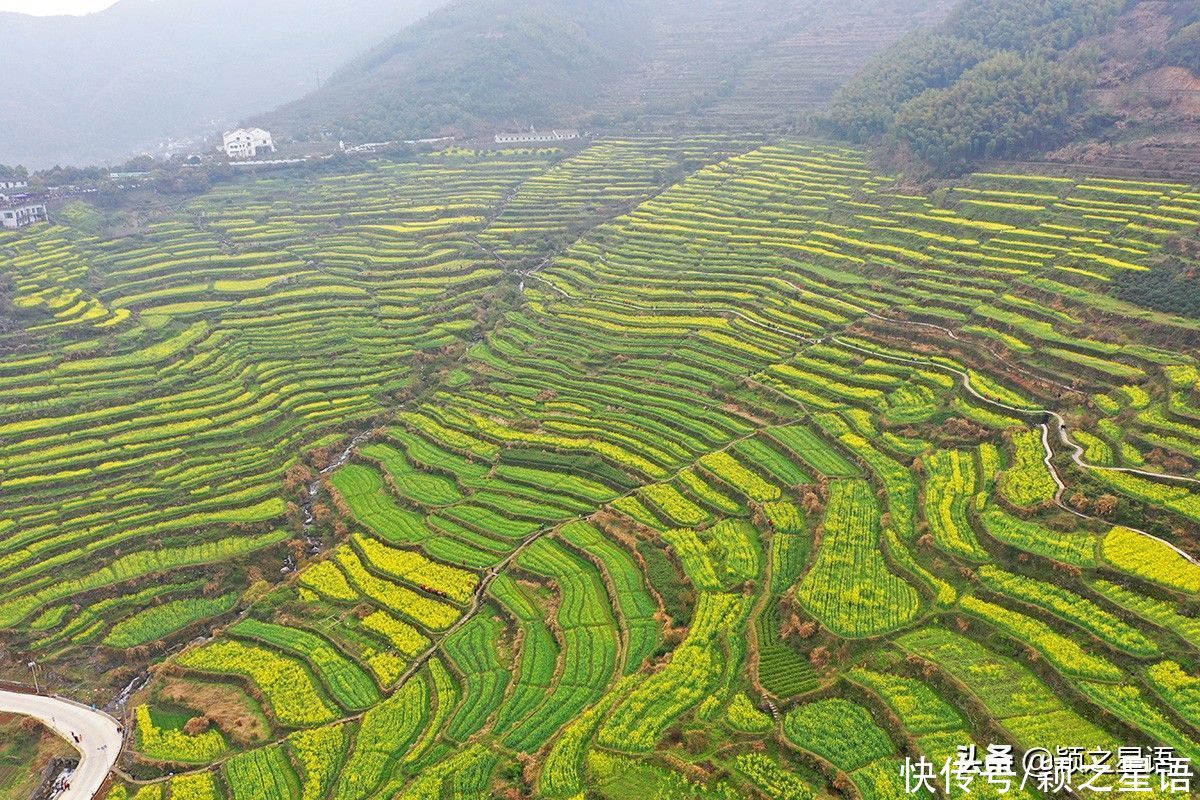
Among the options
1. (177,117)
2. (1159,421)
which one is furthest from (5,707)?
(177,117)

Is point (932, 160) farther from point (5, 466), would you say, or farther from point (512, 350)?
point (5, 466)

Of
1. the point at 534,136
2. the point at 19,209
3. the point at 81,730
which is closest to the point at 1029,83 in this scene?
the point at 534,136

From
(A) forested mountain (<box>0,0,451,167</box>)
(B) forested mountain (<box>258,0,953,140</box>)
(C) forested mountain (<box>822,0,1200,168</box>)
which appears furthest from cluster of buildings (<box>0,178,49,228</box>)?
(A) forested mountain (<box>0,0,451,167</box>)

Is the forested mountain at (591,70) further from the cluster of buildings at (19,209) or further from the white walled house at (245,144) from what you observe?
the cluster of buildings at (19,209)

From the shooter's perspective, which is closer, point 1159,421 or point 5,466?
point 1159,421

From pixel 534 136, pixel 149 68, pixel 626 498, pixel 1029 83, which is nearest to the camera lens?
pixel 626 498

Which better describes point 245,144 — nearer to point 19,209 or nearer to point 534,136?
point 19,209
